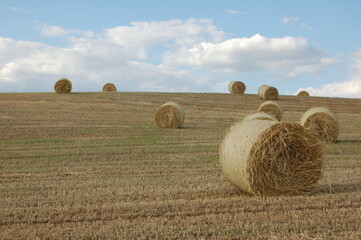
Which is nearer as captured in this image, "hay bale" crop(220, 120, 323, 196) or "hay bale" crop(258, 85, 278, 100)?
"hay bale" crop(220, 120, 323, 196)

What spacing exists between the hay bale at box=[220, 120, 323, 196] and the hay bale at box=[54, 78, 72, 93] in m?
26.7

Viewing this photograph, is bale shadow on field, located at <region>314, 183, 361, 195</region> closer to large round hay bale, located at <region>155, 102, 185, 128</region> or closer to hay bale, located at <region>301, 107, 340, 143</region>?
hay bale, located at <region>301, 107, 340, 143</region>

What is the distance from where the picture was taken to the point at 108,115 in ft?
77.8

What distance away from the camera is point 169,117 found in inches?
794

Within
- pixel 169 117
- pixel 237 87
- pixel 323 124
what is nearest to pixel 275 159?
pixel 323 124

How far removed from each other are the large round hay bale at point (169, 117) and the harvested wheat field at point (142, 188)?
371mm

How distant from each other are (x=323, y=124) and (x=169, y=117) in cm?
679

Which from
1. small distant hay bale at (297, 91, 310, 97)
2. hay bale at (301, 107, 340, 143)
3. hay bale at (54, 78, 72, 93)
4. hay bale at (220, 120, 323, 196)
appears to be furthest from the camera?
small distant hay bale at (297, 91, 310, 97)

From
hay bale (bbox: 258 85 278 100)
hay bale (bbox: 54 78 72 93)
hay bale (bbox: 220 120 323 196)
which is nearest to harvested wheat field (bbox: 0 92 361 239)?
hay bale (bbox: 220 120 323 196)

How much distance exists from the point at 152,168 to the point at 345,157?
5.89 meters

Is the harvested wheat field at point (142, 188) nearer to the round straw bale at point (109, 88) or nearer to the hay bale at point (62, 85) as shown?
the hay bale at point (62, 85)

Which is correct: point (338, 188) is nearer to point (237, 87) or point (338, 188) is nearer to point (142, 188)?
point (142, 188)

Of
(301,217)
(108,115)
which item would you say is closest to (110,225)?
(301,217)

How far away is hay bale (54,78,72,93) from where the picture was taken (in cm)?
Answer: 3309
